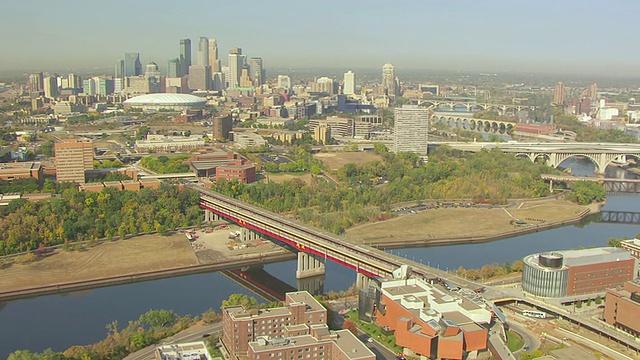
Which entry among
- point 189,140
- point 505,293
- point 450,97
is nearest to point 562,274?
point 505,293

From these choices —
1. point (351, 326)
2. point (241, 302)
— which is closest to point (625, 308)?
point (351, 326)

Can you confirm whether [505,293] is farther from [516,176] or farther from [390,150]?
[390,150]

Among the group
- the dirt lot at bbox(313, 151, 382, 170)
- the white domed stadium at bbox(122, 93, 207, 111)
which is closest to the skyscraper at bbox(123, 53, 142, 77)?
the white domed stadium at bbox(122, 93, 207, 111)

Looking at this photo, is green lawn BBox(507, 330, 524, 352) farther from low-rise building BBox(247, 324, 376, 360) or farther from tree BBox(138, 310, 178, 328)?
tree BBox(138, 310, 178, 328)

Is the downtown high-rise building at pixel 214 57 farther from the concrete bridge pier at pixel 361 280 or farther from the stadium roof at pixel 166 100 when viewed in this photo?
the concrete bridge pier at pixel 361 280

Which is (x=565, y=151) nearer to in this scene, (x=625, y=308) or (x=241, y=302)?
(x=625, y=308)

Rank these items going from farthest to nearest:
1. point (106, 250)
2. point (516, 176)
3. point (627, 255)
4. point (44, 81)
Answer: point (44, 81), point (516, 176), point (106, 250), point (627, 255)
